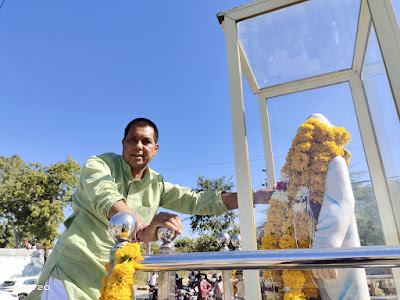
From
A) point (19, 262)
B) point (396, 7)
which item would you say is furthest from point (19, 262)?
point (396, 7)

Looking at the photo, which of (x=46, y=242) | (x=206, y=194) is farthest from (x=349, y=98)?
(x=46, y=242)

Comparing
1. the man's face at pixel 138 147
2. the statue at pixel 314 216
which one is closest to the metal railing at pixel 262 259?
the statue at pixel 314 216

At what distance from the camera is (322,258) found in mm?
654

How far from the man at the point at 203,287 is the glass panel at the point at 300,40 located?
731 cm

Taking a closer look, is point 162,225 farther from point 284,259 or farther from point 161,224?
point 284,259

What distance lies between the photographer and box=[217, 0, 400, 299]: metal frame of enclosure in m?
1.29

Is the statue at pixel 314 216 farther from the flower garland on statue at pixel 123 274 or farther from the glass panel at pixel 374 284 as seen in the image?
the flower garland on statue at pixel 123 274

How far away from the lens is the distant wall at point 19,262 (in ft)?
51.1

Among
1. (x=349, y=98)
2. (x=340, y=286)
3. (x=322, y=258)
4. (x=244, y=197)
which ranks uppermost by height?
(x=349, y=98)

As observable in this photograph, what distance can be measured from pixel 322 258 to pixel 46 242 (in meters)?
19.8

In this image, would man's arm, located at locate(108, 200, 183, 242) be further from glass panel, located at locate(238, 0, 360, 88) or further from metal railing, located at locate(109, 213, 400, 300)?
glass panel, located at locate(238, 0, 360, 88)

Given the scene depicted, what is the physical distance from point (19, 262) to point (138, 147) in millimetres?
19544

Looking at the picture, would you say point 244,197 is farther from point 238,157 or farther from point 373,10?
point 373,10

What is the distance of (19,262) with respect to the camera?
16406 mm
